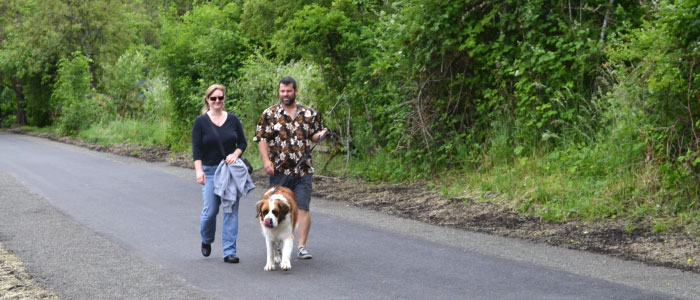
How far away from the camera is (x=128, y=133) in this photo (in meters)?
29.1

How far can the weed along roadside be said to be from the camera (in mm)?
8055

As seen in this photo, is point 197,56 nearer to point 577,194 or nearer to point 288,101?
point 577,194

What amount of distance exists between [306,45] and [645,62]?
720 cm

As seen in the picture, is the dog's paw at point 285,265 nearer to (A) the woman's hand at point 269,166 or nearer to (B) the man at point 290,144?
(B) the man at point 290,144

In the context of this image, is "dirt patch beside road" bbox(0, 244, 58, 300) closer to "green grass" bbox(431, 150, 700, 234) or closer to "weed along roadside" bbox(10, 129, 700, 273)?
"weed along roadside" bbox(10, 129, 700, 273)

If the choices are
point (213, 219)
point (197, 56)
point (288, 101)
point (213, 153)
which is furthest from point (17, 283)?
point (197, 56)

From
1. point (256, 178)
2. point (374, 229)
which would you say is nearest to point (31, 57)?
point (256, 178)

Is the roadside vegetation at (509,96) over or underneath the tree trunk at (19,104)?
over

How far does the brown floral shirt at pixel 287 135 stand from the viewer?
8.11m

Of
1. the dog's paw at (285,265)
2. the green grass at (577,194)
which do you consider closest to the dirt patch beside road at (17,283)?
the dog's paw at (285,265)

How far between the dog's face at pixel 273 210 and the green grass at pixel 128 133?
18677 mm

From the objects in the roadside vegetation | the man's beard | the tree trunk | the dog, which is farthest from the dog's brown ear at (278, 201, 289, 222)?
the tree trunk

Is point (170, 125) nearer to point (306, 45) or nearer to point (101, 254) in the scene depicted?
point (306, 45)

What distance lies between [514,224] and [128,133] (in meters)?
21.6
